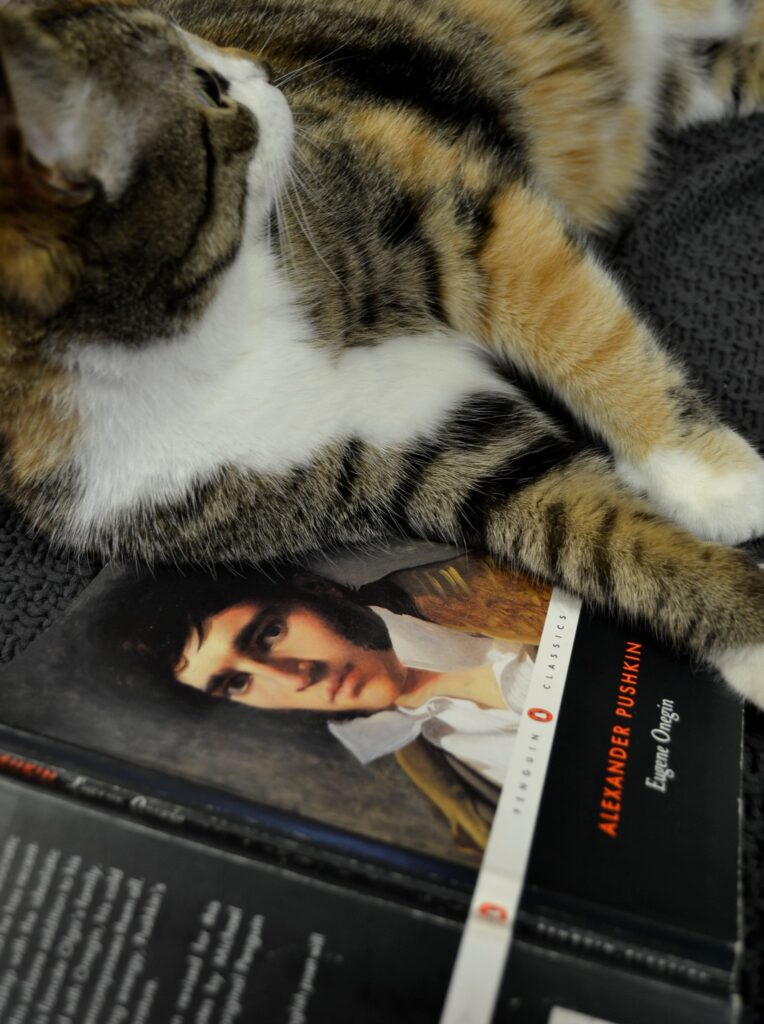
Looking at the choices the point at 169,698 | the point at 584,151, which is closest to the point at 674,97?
the point at 584,151

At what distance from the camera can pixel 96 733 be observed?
65cm

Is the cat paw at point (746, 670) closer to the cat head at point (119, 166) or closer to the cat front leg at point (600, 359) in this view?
the cat front leg at point (600, 359)

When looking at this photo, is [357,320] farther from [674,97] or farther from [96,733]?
[674,97]

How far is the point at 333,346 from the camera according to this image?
84 centimetres

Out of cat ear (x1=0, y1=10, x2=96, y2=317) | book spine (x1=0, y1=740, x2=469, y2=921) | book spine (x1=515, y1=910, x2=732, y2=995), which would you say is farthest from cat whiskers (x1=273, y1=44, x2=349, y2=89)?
book spine (x1=515, y1=910, x2=732, y2=995)

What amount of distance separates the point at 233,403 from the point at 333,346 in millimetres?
108

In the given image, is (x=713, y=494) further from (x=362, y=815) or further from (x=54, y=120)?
(x=54, y=120)

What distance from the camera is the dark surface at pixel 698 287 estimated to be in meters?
0.86

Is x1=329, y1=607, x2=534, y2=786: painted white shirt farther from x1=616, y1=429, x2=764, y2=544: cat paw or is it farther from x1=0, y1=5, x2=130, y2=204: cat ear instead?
x1=0, y1=5, x2=130, y2=204: cat ear

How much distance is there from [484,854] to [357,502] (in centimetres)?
35

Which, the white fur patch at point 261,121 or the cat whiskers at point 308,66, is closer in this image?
the white fur patch at point 261,121

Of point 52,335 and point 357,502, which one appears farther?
point 357,502

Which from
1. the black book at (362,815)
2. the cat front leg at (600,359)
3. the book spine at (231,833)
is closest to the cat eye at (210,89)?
the cat front leg at (600,359)

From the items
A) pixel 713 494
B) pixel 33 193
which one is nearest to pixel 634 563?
pixel 713 494
